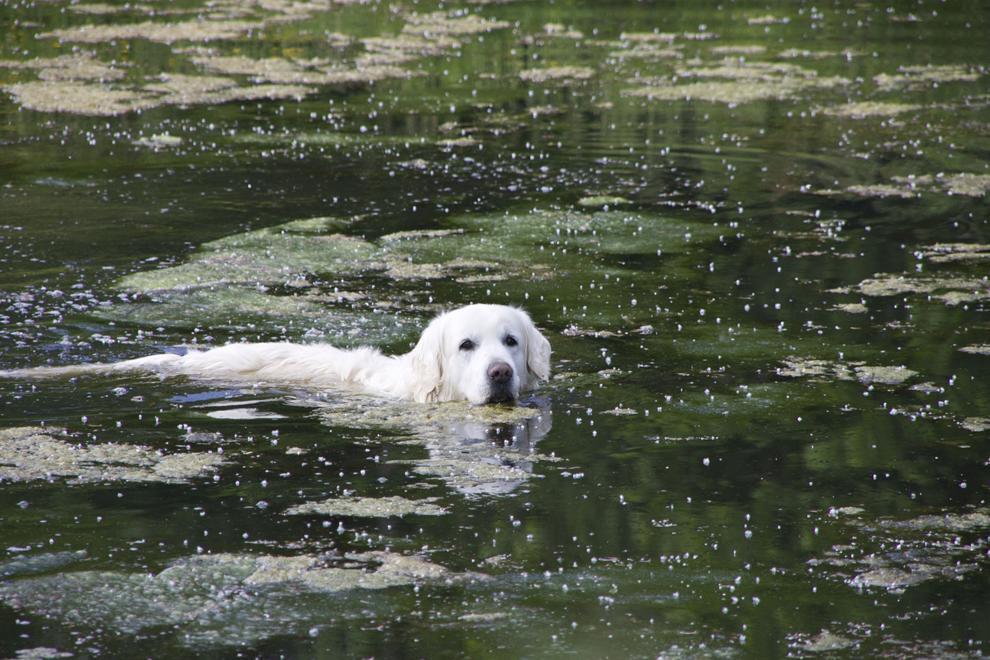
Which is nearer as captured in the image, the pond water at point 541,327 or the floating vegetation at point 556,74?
the pond water at point 541,327

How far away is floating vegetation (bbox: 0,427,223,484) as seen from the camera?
7.48 metres

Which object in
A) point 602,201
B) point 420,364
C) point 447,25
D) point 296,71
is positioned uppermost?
point 447,25

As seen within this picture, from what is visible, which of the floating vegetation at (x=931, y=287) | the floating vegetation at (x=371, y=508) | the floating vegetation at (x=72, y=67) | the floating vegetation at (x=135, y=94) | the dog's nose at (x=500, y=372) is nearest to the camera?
the floating vegetation at (x=371, y=508)

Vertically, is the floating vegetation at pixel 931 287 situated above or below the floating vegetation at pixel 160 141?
below

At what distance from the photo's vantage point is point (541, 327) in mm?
10664

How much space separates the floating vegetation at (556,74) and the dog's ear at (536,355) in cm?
1387

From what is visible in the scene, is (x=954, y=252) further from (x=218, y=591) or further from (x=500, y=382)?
(x=218, y=591)

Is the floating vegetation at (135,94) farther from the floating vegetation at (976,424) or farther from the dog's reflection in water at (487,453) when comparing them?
the floating vegetation at (976,424)

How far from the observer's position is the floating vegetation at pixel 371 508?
6961 mm

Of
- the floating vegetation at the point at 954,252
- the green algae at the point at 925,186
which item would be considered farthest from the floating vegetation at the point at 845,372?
the green algae at the point at 925,186

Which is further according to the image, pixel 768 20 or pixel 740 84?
pixel 768 20

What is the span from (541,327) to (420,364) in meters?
1.83

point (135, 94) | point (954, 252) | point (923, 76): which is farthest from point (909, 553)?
point (923, 76)

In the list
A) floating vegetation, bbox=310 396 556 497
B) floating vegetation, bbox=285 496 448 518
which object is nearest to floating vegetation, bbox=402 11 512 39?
floating vegetation, bbox=310 396 556 497
